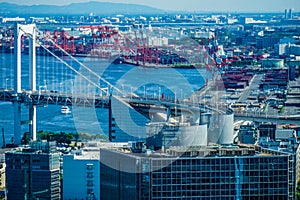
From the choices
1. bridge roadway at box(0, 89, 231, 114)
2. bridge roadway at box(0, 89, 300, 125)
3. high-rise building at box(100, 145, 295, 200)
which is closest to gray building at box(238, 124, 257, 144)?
bridge roadway at box(0, 89, 231, 114)

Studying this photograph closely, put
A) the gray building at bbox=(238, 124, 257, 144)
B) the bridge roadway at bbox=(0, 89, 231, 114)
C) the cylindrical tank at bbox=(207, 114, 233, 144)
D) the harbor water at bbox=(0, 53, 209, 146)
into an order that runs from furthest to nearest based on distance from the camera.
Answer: the harbor water at bbox=(0, 53, 209, 146) → the bridge roadway at bbox=(0, 89, 231, 114) → the gray building at bbox=(238, 124, 257, 144) → the cylindrical tank at bbox=(207, 114, 233, 144)

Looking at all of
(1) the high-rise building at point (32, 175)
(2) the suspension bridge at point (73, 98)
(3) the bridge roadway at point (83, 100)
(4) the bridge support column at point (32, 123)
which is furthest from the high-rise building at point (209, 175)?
(4) the bridge support column at point (32, 123)

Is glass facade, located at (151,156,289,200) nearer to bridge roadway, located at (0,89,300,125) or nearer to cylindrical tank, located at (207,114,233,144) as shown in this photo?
cylindrical tank, located at (207,114,233,144)

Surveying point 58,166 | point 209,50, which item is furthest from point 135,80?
point 58,166

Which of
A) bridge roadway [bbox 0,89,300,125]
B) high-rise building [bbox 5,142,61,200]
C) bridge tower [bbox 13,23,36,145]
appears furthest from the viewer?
bridge tower [bbox 13,23,36,145]

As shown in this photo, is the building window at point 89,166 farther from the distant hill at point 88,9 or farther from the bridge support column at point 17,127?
the distant hill at point 88,9

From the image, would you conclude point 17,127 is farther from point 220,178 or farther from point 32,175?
point 220,178

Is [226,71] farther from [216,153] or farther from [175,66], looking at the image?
[216,153]
